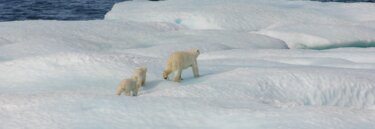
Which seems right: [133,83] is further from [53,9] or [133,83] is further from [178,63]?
[53,9]

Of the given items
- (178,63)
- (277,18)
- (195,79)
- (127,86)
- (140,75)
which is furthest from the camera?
(277,18)

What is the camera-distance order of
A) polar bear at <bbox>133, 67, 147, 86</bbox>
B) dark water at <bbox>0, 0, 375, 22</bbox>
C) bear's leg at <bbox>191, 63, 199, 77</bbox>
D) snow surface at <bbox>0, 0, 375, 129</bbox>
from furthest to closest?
dark water at <bbox>0, 0, 375, 22</bbox> < bear's leg at <bbox>191, 63, 199, 77</bbox> < polar bear at <bbox>133, 67, 147, 86</bbox> < snow surface at <bbox>0, 0, 375, 129</bbox>

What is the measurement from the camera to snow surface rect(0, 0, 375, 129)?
17.3ft

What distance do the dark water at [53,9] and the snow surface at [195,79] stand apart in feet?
27.9

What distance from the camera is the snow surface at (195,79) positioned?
5.28 meters

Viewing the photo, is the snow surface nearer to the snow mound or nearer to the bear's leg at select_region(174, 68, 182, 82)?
the snow mound

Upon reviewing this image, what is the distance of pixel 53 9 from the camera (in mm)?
24406

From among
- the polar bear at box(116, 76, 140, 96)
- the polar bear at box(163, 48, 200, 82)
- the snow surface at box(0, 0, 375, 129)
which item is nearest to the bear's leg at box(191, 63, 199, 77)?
the polar bear at box(163, 48, 200, 82)

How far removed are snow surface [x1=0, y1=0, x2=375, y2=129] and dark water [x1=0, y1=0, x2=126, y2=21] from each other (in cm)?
851

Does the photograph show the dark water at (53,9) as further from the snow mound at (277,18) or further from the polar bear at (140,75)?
the polar bear at (140,75)

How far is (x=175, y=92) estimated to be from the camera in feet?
21.4

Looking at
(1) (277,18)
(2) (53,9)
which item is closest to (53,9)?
(2) (53,9)

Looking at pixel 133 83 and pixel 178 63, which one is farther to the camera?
pixel 178 63

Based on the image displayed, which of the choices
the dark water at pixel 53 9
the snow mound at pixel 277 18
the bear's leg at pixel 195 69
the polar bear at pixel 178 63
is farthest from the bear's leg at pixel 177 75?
the dark water at pixel 53 9
